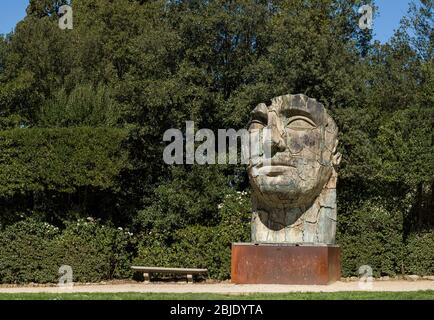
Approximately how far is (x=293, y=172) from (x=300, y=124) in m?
1.18

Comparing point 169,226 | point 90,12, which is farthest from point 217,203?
point 90,12

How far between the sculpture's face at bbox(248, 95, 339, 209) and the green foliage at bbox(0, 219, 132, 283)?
6.09m

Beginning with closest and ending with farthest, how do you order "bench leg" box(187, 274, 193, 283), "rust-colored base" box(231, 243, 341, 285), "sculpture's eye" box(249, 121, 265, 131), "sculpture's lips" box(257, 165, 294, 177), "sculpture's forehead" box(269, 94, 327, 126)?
"rust-colored base" box(231, 243, 341, 285) → "sculpture's lips" box(257, 165, 294, 177) → "sculpture's forehead" box(269, 94, 327, 126) → "sculpture's eye" box(249, 121, 265, 131) → "bench leg" box(187, 274, 193, 283)

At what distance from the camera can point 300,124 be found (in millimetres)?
17922

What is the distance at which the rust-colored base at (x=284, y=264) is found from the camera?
675 inches

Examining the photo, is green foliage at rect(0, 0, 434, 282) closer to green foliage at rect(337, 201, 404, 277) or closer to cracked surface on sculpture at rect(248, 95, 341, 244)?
green foliage at rect(337, 201, 404, 277)

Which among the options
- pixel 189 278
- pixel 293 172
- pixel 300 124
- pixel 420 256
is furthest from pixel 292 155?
pixel 420 256

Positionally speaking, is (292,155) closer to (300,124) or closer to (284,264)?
(300,124)

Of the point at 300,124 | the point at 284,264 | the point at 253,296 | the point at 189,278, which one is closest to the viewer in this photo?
the point at 253,296

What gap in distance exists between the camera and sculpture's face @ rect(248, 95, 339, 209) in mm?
17578

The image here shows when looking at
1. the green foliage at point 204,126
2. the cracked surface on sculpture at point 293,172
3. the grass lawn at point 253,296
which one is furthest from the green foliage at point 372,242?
the grass lawn at point 253,296

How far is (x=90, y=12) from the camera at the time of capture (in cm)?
3428

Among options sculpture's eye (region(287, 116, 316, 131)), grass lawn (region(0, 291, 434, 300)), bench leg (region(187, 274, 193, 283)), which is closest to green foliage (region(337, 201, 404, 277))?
bench leg (region(187, 274, 193, 283))

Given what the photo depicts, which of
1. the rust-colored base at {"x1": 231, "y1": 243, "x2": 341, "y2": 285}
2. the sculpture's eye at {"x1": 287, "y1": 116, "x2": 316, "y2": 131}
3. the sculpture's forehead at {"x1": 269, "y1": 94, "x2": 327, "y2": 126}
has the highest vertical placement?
the sculpture's forehead at {"x1": 269, "y1": 94, "x2": 327, "y2": 126}
